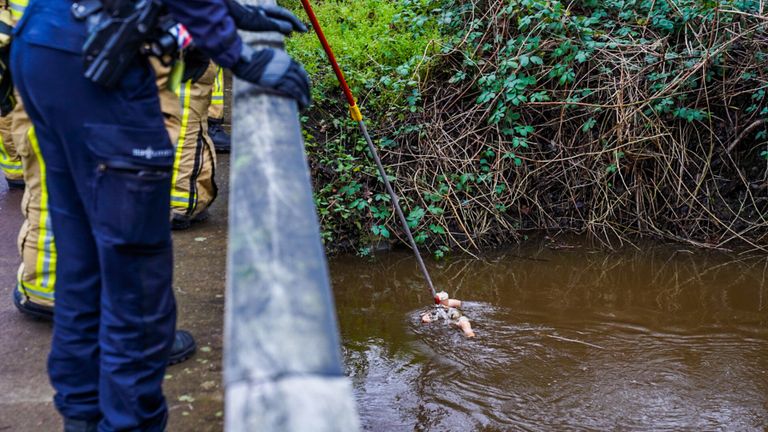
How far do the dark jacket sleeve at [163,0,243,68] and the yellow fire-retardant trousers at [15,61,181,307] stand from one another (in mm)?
896

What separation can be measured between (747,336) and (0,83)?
4228mm

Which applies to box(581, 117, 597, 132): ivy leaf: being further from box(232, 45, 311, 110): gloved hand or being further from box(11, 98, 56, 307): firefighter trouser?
box(232, 45, 311, 110): gloved hand

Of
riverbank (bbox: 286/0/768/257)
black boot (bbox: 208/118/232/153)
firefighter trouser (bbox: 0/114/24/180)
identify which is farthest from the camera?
riverbank (bbox: 286/0/768/257)

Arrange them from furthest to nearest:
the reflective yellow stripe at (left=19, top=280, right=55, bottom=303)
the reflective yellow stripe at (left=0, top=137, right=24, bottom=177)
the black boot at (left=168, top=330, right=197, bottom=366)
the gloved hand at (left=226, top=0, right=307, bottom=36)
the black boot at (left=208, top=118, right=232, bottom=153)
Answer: the black boot at (left=208, top=118, right=232, bottom=153), the reflective yellow stripe at (left=0, top=137, right=24, bottom=177), the reflective yellow stripe at (left=19, top=280, right=55, bottom=303), the black boot at (left=168, top=330, right=197, bottom=366), the gloved hand at (left=226, top=0, right=307, bottom=36)

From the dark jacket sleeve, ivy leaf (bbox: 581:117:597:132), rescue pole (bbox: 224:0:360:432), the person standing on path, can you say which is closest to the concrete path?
the person standing on path

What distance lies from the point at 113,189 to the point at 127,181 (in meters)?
0.04

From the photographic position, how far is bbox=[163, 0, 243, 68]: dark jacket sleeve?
1.99 metres

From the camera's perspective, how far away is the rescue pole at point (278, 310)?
96cm

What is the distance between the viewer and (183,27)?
211 centimetres

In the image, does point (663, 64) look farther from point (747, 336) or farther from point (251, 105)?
point (251, 105)

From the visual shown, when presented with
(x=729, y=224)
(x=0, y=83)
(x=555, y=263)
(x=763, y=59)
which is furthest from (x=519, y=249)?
(x=0, y=83)

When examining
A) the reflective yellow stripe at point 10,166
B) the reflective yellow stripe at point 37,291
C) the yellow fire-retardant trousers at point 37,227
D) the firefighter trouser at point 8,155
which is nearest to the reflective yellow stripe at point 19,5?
the yellow fire-retardant trousers at point 37,227

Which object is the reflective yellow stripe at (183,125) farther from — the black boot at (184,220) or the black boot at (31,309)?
the black boot at (31,309)

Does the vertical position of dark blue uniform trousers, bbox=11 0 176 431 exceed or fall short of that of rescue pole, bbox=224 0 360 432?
it falls short
